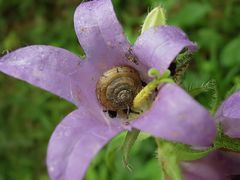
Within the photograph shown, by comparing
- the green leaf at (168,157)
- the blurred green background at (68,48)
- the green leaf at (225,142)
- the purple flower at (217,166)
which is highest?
the green leaf at (168,157)

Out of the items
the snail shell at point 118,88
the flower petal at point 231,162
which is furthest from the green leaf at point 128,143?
the flower petal at point 231,162

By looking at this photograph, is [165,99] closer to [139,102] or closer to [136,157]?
[139,102]

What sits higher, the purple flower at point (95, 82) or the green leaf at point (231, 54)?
the purple flower at point (95, 82)

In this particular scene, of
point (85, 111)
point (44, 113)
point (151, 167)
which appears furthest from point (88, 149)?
point (44, 113)

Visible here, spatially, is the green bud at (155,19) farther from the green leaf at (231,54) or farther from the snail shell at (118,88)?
the green leaf at (231,54)

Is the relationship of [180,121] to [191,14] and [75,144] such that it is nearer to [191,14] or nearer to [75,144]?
[75,144]

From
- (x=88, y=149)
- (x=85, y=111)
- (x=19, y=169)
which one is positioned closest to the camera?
(x=88, y=149)

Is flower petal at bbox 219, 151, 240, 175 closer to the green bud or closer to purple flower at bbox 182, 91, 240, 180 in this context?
purple flower at bbox 182, 91, 240, 180
